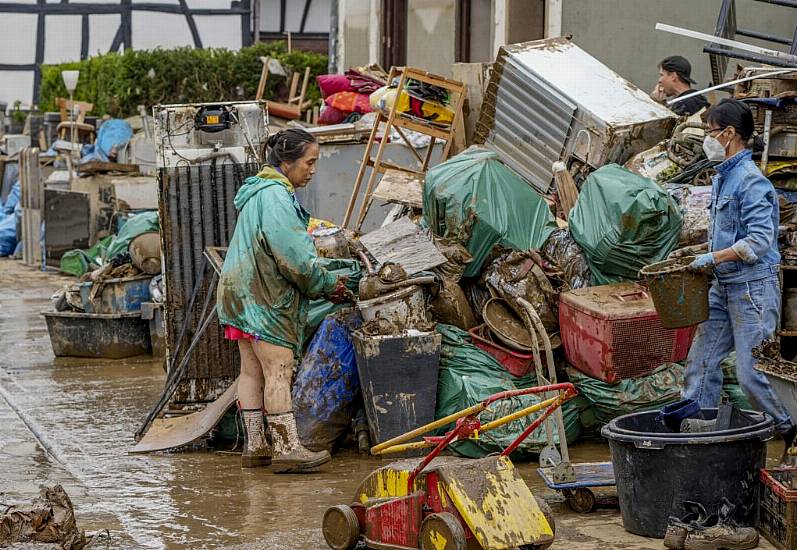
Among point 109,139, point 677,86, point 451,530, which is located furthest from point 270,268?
point 109,139

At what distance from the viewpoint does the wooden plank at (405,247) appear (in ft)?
23.7

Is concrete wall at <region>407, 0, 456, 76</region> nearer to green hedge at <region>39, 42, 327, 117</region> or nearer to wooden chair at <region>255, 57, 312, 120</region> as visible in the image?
wooden chair at <region>255, 57, 312, 120</region>

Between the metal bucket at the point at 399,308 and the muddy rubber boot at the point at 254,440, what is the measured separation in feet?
2.64

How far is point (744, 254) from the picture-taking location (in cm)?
576

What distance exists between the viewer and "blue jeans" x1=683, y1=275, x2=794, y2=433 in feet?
19.3

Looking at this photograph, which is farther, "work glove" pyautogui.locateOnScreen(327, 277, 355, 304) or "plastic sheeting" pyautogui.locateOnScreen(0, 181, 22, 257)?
"plastic sheeting" pyautogui.locateOnScreen(0, 181, 22, 257)

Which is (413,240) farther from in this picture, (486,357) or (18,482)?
(18,482)

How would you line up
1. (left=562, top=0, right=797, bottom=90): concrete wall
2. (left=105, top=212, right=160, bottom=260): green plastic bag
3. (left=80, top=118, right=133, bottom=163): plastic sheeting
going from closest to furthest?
(left=105, top=212, right=160, bottom=260): green plastic bag < (left=562, top=0, right=797, bottom=90): concrete wall < (left=80, top=118, right=133, bottom=163): plastic sheeting

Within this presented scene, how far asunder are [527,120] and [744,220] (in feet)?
11.6

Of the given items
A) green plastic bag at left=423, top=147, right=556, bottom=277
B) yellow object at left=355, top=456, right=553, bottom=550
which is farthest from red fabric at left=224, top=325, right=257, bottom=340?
yellow object at left=355, top=456, right=553, bottom=550

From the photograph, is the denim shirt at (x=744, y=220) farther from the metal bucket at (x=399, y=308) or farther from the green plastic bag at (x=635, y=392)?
the metal bucket at (x=399, y=308)

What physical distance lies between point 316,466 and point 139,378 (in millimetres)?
3331

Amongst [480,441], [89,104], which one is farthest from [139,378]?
[89,104]

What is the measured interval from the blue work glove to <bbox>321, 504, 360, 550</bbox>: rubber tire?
1.94m
